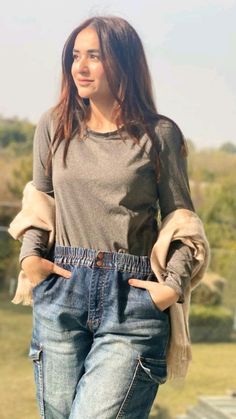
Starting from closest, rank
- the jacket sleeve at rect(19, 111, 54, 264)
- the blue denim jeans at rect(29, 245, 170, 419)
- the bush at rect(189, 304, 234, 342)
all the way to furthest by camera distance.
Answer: the blue denim jeans at rect(29, 245, 170, 419), the jacket sleeve at rect(19, 111, 54, 264), the bush at rect(189, 304, 234, 342)

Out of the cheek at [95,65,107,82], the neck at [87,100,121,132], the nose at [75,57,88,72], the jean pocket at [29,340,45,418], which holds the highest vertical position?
the nose at [75,57,88,72]

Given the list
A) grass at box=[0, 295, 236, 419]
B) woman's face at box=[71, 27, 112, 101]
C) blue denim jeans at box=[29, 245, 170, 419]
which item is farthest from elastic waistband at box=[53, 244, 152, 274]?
grass at box=[0, 295, 236, 419]

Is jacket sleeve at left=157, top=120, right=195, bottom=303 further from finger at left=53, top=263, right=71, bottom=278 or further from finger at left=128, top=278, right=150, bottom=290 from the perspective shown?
finger at left=53, top=263, right=71, bottom=278

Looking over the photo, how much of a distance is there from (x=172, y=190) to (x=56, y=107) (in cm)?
27

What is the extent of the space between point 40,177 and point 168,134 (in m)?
0.27

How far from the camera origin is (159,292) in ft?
4.85

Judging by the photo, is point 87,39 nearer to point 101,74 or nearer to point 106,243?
point 101,74

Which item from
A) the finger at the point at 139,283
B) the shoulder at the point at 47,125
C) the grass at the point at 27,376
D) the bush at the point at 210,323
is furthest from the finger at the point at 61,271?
the bush at the point at 210,323

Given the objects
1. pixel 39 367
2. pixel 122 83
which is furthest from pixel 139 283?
pixel 122 83

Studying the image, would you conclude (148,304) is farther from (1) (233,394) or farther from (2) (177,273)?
(1) (233,394)

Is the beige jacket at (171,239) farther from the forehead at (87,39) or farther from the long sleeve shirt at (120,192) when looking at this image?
the forehead at (87,39)

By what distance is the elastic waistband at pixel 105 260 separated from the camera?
1484 mm

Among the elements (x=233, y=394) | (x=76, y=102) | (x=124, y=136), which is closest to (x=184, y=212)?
(x=124, y=136)

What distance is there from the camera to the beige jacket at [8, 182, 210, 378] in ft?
5.00
